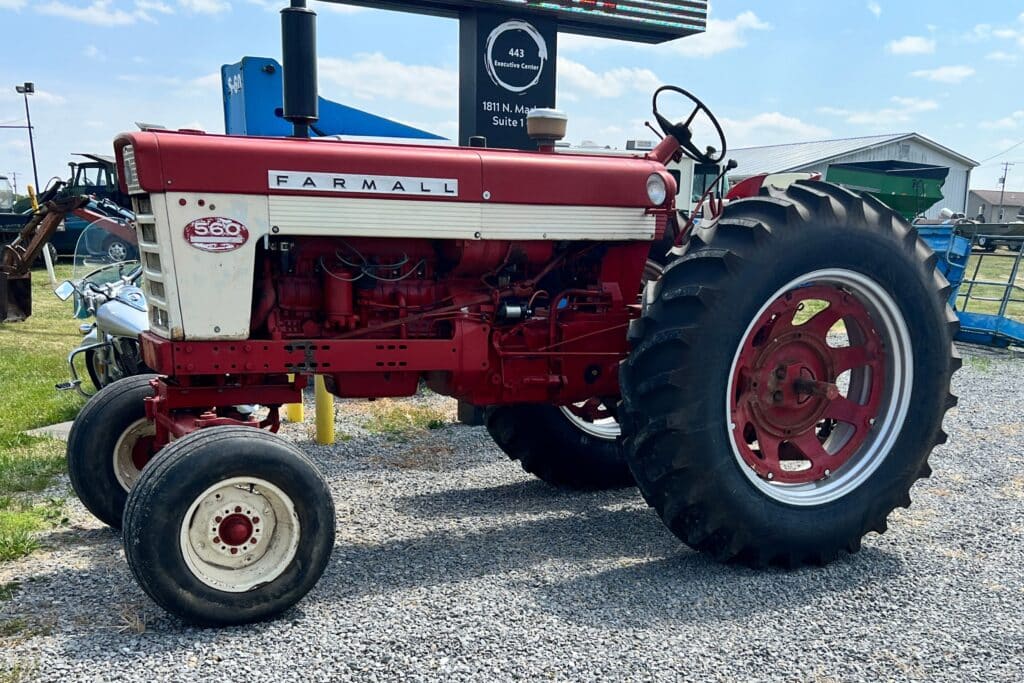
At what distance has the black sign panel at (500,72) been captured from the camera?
741 centimetres

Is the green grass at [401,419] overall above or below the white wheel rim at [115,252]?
below

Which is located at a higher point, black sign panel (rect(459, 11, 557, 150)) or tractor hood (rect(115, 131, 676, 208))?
black sign panel (rect(459, 11, 557, 150))

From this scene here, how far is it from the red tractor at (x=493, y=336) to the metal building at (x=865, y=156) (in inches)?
1285

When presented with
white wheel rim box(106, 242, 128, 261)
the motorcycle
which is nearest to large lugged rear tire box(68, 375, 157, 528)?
the motorcycle

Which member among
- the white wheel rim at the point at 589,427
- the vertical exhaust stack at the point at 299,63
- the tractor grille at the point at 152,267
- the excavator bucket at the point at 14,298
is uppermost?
the vertical exhaust stack at the point at 299,63

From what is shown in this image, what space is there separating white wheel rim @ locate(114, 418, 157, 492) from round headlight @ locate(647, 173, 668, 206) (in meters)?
2.45

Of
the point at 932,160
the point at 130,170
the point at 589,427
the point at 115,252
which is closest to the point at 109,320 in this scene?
the point at 115,252

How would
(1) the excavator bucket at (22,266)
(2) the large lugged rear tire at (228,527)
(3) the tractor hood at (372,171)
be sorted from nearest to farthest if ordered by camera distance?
(2) the large lugged rear tire at (228,527), (3) the tractor hood at (372,171), (1) the excavator bucket at (22,266)

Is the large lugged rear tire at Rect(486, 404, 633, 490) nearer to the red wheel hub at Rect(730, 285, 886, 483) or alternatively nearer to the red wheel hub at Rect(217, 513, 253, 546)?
the red wheel hub at Rect(730, 285, 886, 483)

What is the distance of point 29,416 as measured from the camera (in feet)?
21.1

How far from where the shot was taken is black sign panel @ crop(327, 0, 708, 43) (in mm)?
7332

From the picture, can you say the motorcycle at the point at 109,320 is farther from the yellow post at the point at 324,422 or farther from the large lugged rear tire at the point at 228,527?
the large lugged rear tire at the point at 228,527

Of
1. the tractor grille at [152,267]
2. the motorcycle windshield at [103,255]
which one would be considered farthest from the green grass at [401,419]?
the tractor grille at [152,267]

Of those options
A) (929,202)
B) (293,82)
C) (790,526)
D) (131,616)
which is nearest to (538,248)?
(293,82)
